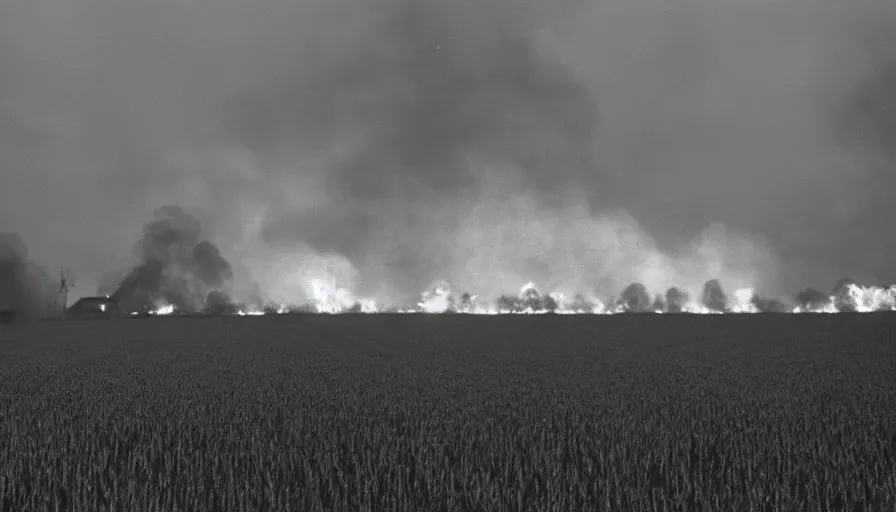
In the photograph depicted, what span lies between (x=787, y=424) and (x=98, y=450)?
943cm

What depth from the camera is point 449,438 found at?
26.6 feet

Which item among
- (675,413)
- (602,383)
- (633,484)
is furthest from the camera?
(602,383)

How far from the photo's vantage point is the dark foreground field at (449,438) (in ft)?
18.2

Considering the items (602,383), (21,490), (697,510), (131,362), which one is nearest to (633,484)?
(697,510)

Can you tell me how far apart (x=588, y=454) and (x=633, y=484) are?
120cm

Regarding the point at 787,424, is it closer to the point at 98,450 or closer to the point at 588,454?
the point at 588,454

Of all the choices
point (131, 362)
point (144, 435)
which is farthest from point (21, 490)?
point (131, 362)

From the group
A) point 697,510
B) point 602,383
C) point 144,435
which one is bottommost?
point 697,510

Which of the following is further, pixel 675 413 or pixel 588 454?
pixel 675 413

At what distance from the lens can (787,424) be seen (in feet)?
31.3

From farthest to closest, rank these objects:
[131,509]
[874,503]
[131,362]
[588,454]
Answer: [131,362] → [588,454] → [874,503] → [131,509]

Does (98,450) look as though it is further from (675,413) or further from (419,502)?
(675,413)

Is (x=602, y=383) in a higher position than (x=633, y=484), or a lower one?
Result: higher

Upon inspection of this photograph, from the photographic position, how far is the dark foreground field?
554cm
